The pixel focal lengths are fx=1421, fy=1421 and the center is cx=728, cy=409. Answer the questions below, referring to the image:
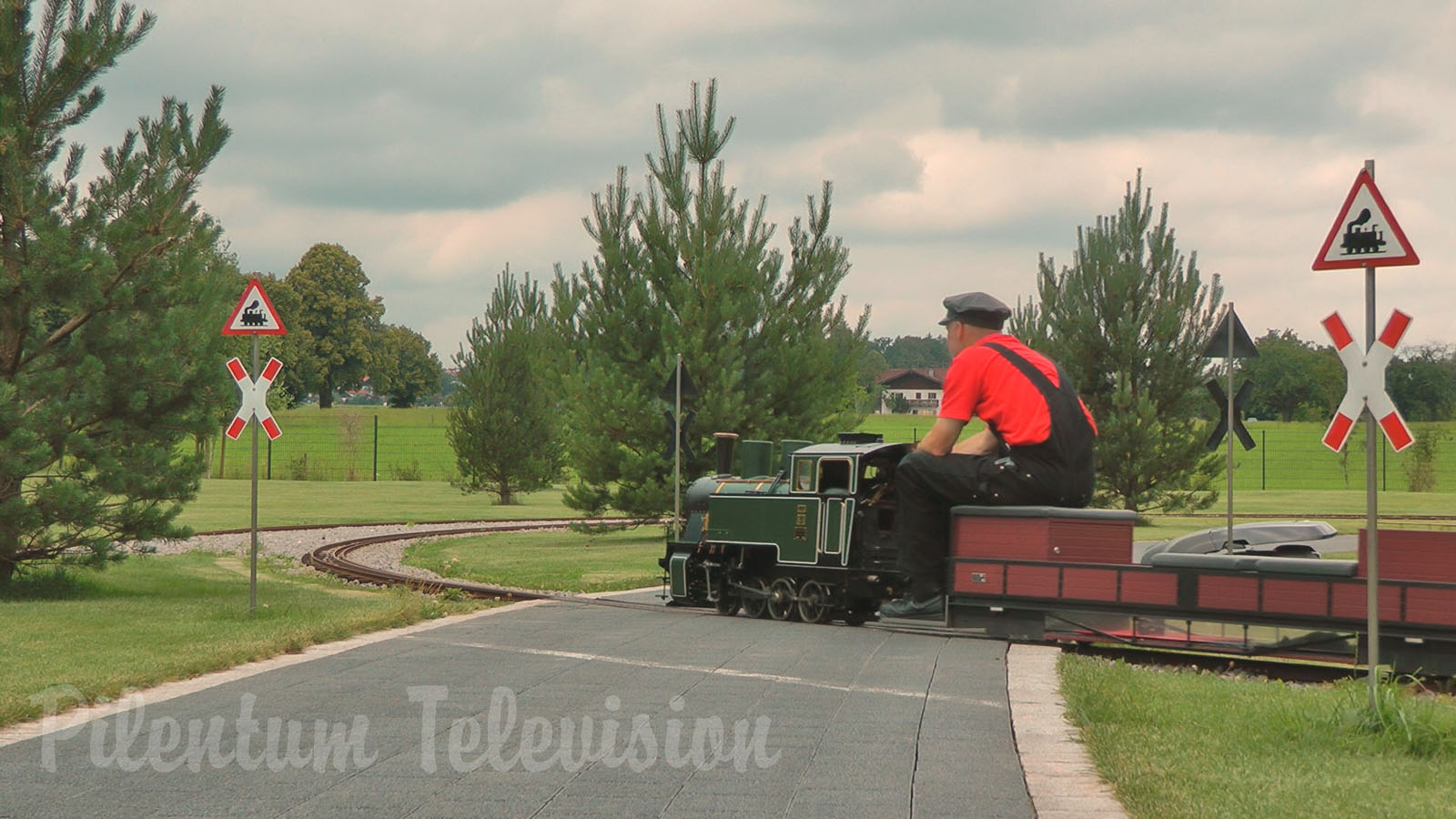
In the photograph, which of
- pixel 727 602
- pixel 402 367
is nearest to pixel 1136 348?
pixel 727 602

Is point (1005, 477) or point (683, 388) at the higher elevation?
point (683, 388)

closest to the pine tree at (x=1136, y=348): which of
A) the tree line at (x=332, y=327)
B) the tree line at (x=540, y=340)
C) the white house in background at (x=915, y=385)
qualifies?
the tree line at (x=540, y=340)

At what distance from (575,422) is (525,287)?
565 inches

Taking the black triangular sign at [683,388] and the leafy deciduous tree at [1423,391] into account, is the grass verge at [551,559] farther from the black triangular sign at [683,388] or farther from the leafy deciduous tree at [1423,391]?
the leafy deciduous tree at [1423,391]

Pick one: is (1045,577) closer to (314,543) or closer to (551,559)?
(551,559)

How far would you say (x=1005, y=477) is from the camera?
41.1 ft

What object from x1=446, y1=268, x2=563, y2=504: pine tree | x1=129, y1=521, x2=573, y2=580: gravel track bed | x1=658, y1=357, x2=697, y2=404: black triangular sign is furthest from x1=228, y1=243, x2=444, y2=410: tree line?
x1=658, y1=357, x2=697, y2=404: black triangular sign

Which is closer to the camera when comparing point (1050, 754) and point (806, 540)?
point (1050, 754)

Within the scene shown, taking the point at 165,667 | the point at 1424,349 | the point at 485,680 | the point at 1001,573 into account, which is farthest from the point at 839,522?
the point at 1424,349

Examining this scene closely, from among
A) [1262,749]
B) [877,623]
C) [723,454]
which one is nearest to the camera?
[1262,749]

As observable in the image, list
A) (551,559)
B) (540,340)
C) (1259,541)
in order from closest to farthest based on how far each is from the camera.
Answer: (1259,541), (551,559), (540,340)

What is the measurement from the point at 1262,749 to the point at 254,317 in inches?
399

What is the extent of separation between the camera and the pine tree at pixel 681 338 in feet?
92.3

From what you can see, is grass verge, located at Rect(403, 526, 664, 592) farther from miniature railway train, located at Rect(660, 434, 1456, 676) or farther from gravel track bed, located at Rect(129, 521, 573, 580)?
miniature railway train, located at Rect(660, 434, 1456, 676)
